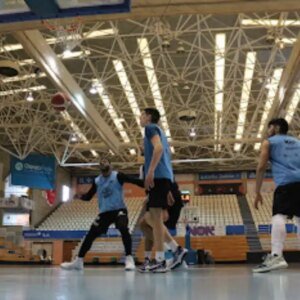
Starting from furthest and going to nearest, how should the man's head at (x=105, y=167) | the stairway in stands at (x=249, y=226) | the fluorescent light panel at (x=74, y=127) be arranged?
the fluorescent light panel at (x=74, y=127) < the stairway in stands at (x=249, y=226) < the man's head at (x=105, y=167)

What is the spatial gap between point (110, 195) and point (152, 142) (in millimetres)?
1376

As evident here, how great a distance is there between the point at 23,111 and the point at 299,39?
587 inches

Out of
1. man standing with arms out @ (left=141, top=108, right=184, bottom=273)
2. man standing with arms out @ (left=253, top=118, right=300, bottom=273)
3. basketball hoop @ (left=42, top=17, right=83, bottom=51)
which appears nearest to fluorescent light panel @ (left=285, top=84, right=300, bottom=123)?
basketball hoop @ (left=42, top=17, right=83, bottom=51)

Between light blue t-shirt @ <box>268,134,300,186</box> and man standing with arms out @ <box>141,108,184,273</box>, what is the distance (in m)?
1.10

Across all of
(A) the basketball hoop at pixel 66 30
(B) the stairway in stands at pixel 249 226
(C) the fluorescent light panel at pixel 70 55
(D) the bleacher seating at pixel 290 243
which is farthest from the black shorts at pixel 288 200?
(B) the stairway in stands at pixel 249 226

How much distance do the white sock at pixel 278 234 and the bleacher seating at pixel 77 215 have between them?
22572mm

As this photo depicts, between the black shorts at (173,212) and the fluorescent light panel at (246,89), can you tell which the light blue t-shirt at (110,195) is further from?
the fluorescent light panel at (246,89)

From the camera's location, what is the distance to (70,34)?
10.7m

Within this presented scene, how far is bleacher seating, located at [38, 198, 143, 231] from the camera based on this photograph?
94.5 ft

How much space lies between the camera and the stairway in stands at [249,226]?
2252 centimetres

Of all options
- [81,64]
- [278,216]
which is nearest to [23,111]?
[81,64]

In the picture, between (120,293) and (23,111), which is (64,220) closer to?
(23,111)

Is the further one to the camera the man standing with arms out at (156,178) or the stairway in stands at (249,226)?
the stairway in stands at (249,226)

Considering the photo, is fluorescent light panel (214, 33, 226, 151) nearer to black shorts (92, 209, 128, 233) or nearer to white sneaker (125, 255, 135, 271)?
black shorts (92, 209, 128, 233)
